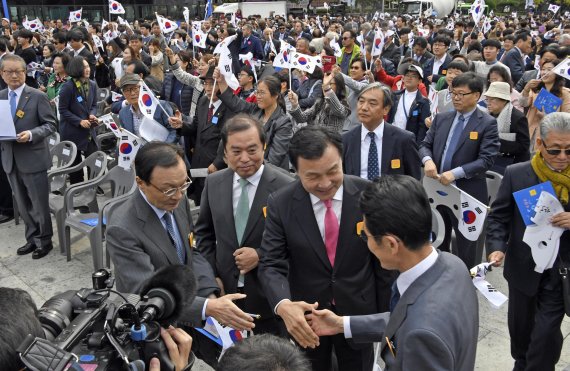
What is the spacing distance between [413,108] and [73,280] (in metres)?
4.31

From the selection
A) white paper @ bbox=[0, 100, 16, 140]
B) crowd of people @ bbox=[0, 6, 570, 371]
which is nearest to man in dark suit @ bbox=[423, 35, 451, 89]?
crowd of people @ bbox=[0, 6, 570, 371]

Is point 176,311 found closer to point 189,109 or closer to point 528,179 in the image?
point 528,179

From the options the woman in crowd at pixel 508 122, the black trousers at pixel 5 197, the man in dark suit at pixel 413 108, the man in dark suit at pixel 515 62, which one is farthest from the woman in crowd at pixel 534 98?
the black trousers at pixel 5 197

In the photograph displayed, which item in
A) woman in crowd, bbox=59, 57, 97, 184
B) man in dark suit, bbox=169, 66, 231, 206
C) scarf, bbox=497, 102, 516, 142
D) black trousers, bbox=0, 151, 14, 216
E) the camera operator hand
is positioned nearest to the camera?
the camera operator hand

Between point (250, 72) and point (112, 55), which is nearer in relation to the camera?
point (250, 72)

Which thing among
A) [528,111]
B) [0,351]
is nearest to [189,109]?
[528,111]

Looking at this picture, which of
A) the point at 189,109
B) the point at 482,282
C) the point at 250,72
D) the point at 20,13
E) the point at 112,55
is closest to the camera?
the point at 482,282

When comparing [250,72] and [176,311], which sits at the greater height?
[250,72]

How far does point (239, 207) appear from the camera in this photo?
3361 mm

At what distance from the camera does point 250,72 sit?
7.36 m

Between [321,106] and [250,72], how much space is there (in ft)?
4.55

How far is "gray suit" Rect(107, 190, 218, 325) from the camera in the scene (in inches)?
104

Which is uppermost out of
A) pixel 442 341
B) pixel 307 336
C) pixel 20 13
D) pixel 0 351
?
pixel 20 13

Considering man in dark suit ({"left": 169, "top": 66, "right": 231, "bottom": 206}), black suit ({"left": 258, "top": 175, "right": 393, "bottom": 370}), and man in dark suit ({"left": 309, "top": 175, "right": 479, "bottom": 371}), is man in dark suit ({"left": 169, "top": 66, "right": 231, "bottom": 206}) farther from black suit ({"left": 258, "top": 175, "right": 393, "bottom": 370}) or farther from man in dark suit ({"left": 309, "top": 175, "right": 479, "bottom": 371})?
man in dark suit ({"left": 309, "top": 175, "right": 479, "bottom": 371})
